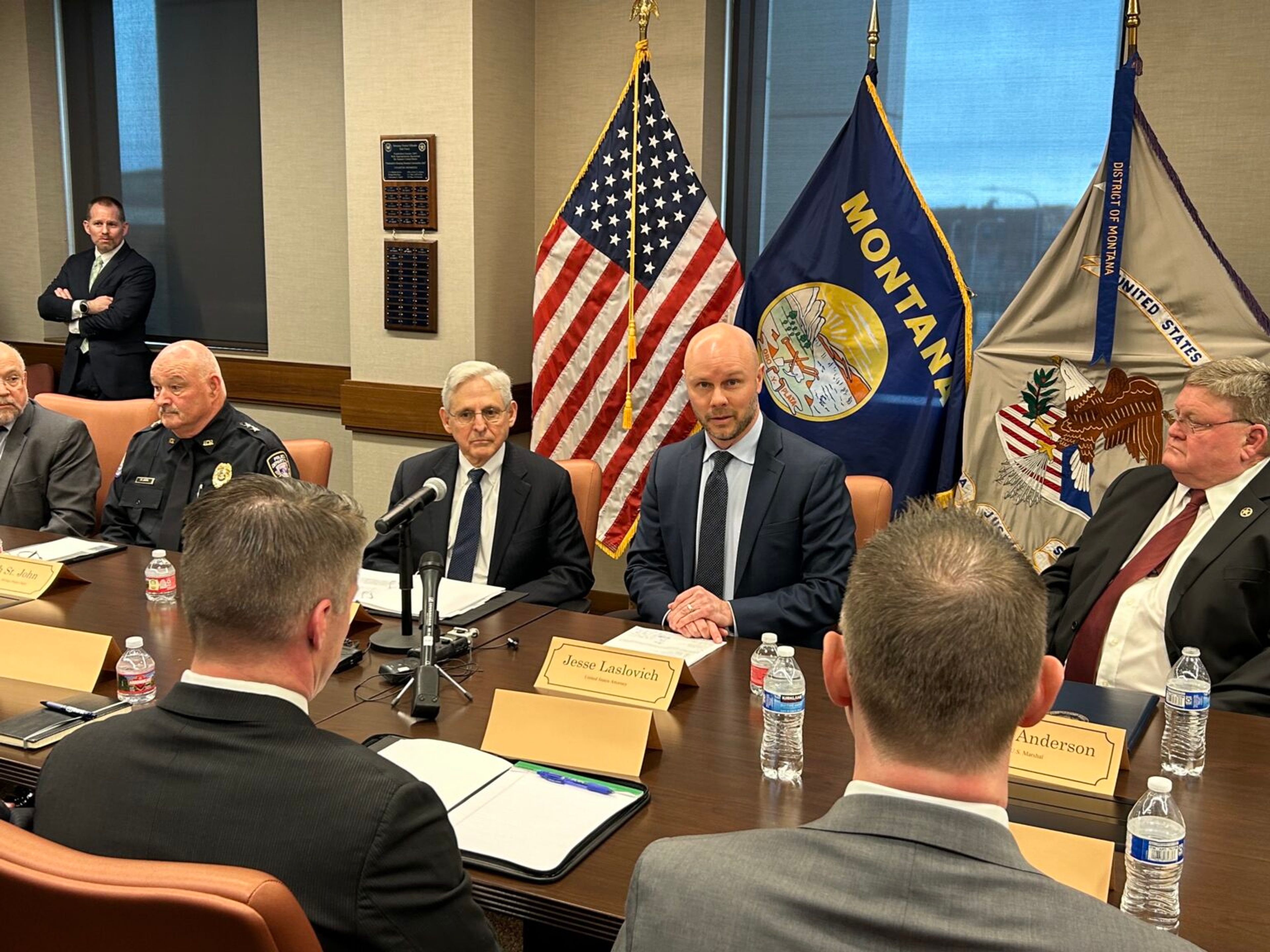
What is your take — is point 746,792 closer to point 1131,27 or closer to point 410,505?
point 410,505

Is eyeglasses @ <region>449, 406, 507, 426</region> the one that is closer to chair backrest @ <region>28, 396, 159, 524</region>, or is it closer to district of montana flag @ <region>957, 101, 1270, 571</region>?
chair backrest @ <region>28, 396, 159, 524</region>

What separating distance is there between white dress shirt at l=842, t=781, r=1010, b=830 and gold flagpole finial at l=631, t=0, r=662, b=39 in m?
3.79

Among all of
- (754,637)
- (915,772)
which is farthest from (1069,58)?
(915,772)

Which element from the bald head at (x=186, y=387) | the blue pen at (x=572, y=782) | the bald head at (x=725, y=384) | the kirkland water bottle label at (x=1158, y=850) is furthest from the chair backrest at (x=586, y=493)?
the kirkland water bottle label at (x=1158, y=850)

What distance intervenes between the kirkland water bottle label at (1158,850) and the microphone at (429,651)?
115 centimetres

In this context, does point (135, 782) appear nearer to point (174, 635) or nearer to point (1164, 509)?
point (174, 635)

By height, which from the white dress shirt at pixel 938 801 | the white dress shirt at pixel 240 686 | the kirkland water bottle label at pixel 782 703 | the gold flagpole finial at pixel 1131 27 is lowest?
the kirkland water bottle label at pixel 782 703

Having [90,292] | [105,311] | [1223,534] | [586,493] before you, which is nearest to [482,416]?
[586,493]

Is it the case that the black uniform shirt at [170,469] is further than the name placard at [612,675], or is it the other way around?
the black uniform shirt at [170,469]

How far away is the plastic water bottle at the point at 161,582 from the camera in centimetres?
266

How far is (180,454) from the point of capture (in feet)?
12.0

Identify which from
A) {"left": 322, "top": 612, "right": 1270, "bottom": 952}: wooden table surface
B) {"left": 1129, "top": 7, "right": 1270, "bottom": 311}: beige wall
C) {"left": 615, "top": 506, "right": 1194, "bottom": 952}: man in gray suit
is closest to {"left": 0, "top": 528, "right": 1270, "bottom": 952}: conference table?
{"left": 322, "top": 612, "right": 1270, "bottom": 952}: wooden table surface

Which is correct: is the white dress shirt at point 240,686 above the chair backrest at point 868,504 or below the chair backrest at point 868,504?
above

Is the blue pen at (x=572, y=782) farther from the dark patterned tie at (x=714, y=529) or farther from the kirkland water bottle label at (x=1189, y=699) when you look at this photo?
the dark patterned tie at (x=714, y=529)
